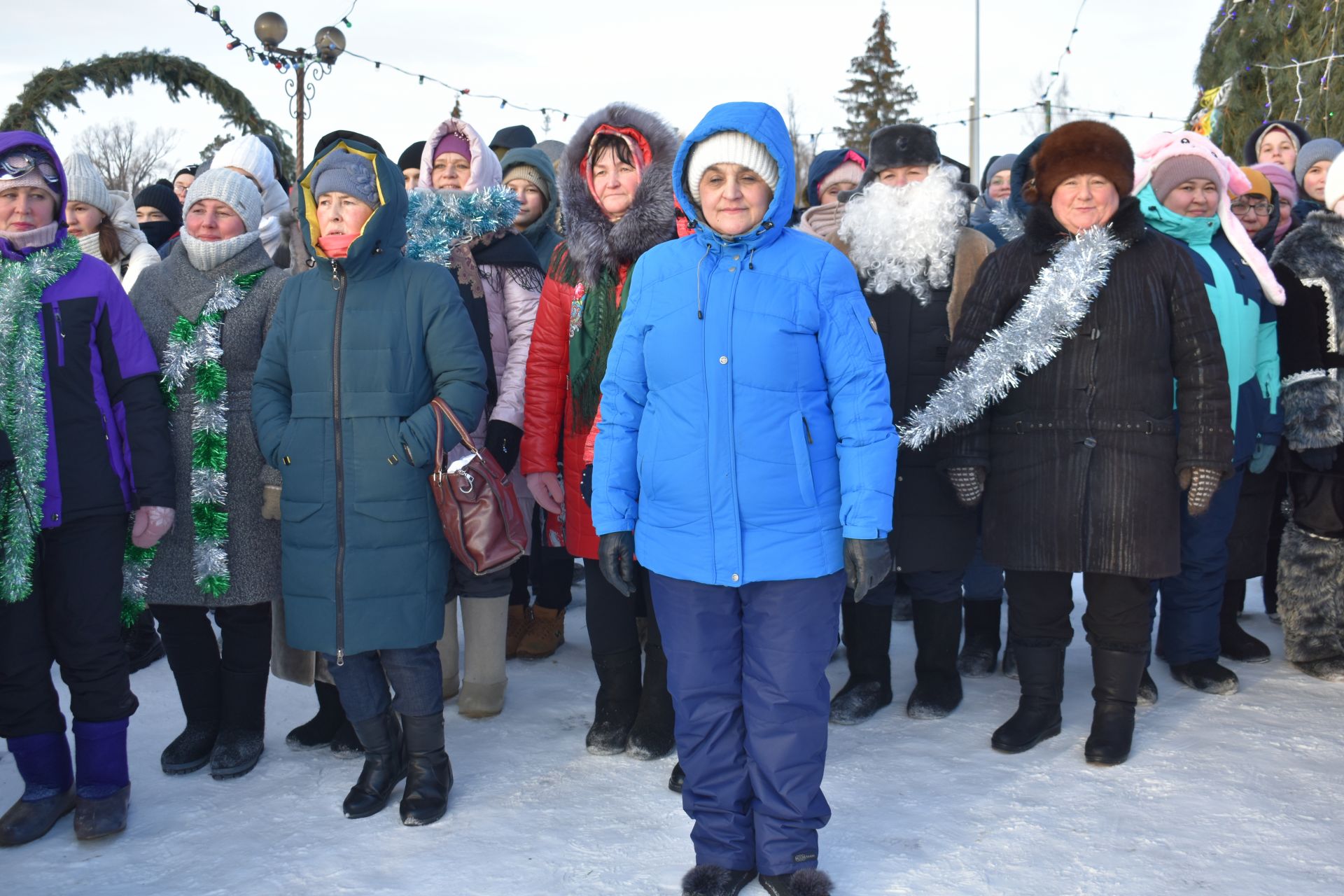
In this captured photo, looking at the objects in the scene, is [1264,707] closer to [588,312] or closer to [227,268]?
[588,312]

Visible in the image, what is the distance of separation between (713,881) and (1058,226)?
8.00 ft

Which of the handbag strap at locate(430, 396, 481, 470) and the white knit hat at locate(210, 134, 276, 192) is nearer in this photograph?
the handbag strap at locate(430, 396, 481, 470)

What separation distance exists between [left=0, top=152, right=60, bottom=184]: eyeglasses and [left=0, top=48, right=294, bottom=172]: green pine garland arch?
220 inches

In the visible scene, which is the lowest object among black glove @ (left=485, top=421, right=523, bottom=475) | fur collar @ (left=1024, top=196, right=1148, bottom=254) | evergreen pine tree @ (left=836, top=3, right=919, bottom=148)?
black glove @ (left=485, top=421, right=523, bottom=475)

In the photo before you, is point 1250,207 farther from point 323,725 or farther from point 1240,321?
point 323,725

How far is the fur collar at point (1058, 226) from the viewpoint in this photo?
355cm

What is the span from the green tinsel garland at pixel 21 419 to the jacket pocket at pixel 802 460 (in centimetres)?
221

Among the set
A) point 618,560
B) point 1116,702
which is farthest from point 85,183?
point 1116,702

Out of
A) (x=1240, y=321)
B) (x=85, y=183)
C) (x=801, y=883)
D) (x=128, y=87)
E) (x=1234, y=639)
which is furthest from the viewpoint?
(x=128, y=87)

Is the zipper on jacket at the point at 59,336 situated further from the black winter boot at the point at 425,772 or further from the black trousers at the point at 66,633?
the black winter boot at the point at 425,772

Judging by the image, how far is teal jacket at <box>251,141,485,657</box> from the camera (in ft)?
10.4

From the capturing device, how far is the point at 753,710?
9.11ft

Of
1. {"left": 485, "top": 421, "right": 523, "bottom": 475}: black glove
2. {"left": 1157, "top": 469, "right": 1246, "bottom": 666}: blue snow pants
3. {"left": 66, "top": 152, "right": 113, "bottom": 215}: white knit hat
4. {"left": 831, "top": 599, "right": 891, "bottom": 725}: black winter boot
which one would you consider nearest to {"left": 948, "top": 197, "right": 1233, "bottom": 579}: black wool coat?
{"left": 831, "top": 599, "right": 891, "bottom": 725}: black winter boot

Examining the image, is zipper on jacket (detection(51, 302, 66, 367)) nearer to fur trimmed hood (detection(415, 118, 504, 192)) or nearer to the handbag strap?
the handbag strap
